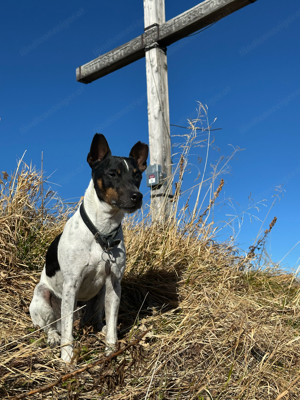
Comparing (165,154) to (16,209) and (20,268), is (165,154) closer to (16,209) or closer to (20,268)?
(16,209)

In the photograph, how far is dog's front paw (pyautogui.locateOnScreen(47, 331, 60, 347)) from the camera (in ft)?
8.95

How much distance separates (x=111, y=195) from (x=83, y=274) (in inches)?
24.8

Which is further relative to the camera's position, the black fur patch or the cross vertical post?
the cross vertical post

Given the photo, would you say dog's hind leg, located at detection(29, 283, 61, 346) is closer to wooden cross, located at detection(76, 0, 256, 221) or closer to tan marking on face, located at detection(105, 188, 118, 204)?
tan marking on face, located at detection(105, 188, 118, 204)

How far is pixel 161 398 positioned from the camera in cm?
193

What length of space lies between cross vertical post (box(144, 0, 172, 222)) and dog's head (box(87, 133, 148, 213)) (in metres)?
2.04

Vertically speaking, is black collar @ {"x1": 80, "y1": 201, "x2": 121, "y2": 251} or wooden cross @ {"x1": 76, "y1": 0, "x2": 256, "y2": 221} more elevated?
wooden cross @ {"x1": 76, "y1": 0, "x2": 256, "y2": 221}

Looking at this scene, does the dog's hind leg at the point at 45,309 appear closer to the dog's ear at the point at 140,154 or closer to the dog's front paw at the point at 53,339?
the dog's front paw at the point at 53,339

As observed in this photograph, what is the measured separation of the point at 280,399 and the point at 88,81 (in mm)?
5601

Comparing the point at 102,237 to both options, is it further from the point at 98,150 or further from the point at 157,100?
the point at 157,100

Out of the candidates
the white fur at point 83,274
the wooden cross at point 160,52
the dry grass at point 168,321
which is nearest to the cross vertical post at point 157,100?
the wooden cross at point 160,52

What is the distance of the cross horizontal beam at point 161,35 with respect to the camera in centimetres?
478

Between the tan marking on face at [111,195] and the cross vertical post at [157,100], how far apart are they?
2.23 meters

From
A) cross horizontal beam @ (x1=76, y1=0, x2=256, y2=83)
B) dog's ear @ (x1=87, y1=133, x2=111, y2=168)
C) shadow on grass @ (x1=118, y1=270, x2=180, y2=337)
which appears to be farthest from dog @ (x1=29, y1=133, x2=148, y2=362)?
cross horizontal beam @ (x1=76, y1=0, x2=256, y2=83)
